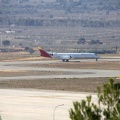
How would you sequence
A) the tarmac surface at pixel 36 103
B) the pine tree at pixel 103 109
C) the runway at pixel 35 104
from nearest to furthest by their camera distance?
the pine tree at pixel 103 109, the runway at pixel 35 104, the tarmac surface at pixel 36 103

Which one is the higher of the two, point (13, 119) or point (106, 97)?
point (106, 97)

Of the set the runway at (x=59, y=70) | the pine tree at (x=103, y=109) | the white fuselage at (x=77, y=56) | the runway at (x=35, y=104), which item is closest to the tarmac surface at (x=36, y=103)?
the runway at (x=35, y=104)

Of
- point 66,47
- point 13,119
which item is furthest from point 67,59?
point 13,119

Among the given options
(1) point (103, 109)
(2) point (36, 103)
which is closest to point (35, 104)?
(2) point (36, 103)

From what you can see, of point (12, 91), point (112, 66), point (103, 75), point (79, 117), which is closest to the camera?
point (79, 117)

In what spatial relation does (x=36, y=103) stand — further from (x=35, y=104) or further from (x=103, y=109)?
(x=103, y=109)

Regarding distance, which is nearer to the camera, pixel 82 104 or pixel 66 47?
pixel 82 104

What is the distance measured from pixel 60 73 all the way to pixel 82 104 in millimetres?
69317

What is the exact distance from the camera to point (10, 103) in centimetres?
6706

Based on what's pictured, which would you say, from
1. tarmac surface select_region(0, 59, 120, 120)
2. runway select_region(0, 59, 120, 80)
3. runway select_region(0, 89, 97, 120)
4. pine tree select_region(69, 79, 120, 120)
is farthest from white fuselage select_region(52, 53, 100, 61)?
pine tree select_region(69, 79, 120, 120)

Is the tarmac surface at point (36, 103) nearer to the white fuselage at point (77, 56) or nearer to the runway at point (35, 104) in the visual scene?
the runway at point (35, 104)

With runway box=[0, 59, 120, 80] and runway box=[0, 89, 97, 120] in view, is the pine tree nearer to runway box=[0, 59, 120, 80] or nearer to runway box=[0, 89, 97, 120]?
runway box=[0, 89, 97, 120]

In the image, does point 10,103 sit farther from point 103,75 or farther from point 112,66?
point 112,66

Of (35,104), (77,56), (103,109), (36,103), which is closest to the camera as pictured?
(103,109)
